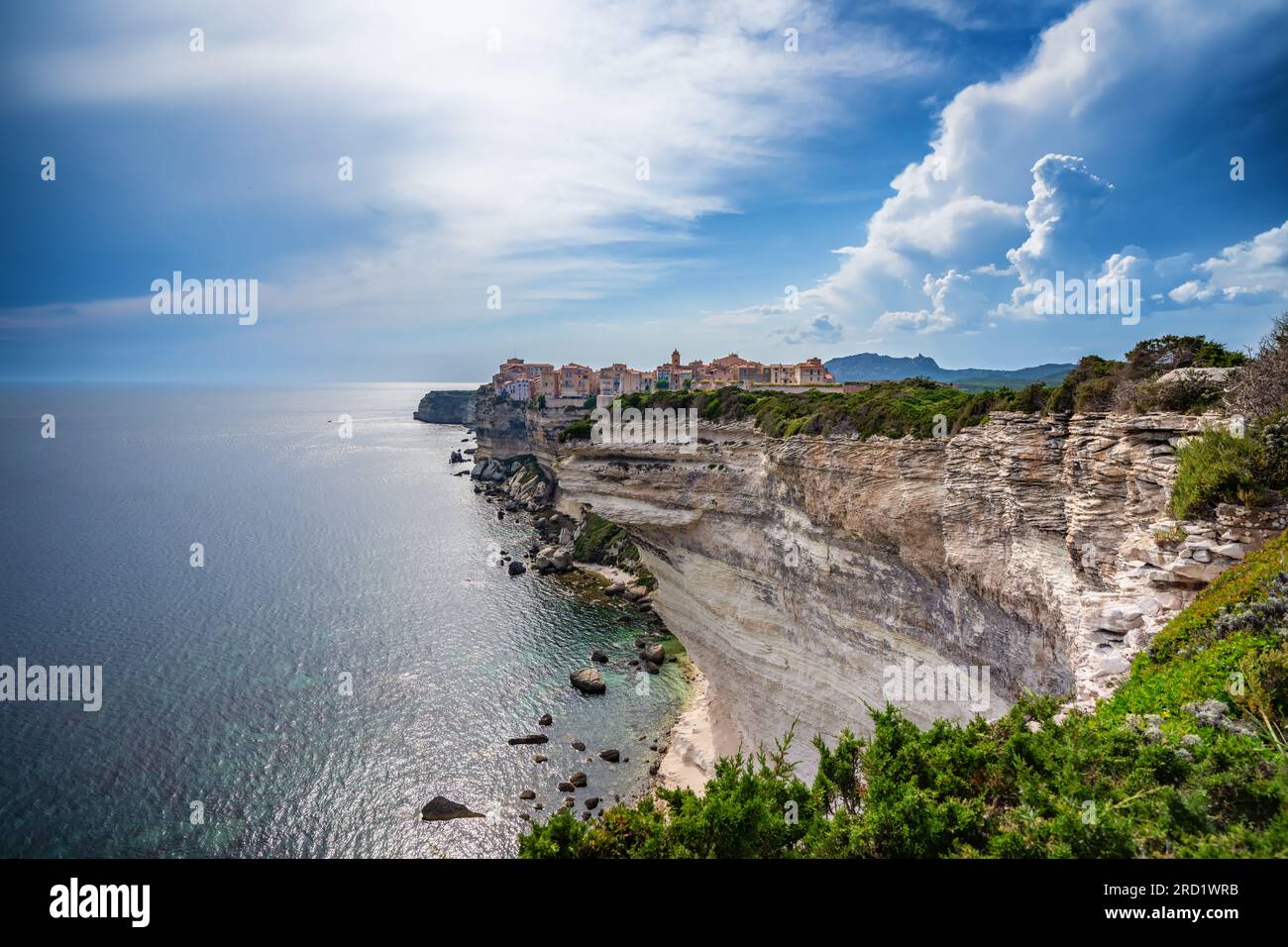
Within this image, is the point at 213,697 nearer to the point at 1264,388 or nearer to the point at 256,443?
the point at 1264,388

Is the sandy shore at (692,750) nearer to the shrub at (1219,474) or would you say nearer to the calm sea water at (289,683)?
the calm sea water at (289,683)

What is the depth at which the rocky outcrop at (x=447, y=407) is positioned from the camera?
158375mm

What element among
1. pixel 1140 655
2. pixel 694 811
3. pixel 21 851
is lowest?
pixel 21 851

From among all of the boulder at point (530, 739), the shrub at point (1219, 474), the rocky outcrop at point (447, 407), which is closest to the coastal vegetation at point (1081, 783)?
the shrub at point (1219, 474)

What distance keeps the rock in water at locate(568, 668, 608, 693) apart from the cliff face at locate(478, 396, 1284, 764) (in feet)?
15.7

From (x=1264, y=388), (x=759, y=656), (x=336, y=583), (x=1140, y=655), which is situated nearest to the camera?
(x=1140, y=655)

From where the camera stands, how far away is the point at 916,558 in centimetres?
1811

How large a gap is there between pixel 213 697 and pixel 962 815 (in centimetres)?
3117

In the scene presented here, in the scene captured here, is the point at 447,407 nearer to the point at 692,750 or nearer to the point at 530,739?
the point at 530,739

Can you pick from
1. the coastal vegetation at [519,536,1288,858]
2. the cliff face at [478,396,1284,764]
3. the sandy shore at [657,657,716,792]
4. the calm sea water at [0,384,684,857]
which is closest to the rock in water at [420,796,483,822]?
the calm sea water at [0,384,684,857]

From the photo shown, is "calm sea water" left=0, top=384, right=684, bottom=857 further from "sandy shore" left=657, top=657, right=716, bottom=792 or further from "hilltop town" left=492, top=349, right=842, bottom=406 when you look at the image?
"hilltop town" left=492, top=349, right=842, bottom=406

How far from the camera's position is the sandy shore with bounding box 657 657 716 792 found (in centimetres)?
2244
